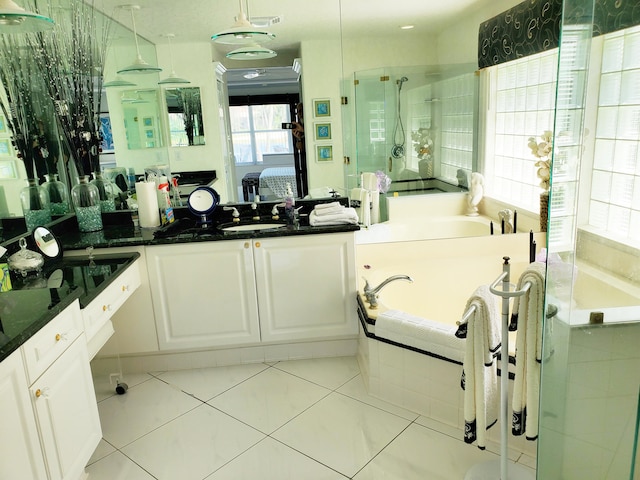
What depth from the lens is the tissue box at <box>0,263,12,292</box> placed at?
2.05 metres

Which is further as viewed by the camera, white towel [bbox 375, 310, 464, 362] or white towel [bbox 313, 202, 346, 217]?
white towel [bbox 313, 202, 346, 217]

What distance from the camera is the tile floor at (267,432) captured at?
7.01 feet

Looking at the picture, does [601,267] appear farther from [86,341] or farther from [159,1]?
[159,1]

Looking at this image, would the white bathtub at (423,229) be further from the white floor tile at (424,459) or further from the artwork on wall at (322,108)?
the white floor tile at (424,459)

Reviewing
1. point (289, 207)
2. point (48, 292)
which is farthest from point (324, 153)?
point (48, 292)

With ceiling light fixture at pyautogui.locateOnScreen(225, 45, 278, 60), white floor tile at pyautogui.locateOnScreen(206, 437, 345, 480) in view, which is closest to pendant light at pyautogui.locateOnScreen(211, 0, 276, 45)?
ceiling light fixture at pyautogui.locateOnScreen(225, 45, 278, 60)

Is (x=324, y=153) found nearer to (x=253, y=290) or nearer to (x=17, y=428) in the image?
(x=253, y=290)

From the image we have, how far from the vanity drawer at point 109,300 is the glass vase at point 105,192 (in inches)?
25.8

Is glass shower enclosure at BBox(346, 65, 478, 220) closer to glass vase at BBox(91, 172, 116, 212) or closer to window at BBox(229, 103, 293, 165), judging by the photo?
window at BBox(229, 103, 293, 165)

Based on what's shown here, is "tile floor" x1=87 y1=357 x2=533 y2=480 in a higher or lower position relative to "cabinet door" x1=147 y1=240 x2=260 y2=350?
lower

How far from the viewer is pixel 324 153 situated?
10.6ft

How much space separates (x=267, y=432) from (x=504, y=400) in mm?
1174

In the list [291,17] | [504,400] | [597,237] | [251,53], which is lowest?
[504,400]

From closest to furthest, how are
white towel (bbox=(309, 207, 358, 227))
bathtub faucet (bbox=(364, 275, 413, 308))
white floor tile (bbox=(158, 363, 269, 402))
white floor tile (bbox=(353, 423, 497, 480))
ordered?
white floor tile (bbox=(353, 423, 497, 480)) → bathtub faucet (bbox=(364, 275, 413, 308)) → white floor tile (bbox=(158, 363, 269, 402)) → white towel (bbox=(309, 207, 358, 227))
